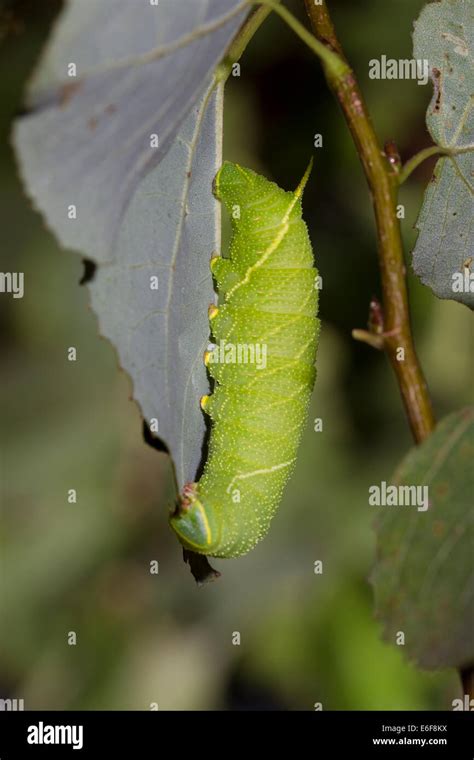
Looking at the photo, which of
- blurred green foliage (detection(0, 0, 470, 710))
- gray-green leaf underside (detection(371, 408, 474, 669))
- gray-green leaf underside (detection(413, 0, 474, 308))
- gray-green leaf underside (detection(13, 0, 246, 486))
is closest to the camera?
gray-green leaf underside (detection(13, 0, 246, 486))

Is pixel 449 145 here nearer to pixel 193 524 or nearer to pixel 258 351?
pixel 258 351

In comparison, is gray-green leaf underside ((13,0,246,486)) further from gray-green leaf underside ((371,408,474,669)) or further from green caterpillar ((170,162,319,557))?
gray-green leaf underside ((371,408,474,669))

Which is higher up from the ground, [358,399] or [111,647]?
[358,399]

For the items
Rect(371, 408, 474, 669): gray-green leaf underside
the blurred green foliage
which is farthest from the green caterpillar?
the blurred green foliage

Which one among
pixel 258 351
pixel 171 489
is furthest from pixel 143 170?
pixel 171 489
